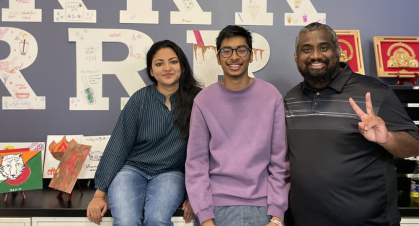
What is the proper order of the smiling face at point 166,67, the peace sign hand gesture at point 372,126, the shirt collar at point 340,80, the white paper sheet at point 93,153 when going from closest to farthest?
the peace sign hand gesture at point 372,126 < the shirt collar at point 340,80 < the smiling face at point 166,67 < the white paper sheet at point 93,153

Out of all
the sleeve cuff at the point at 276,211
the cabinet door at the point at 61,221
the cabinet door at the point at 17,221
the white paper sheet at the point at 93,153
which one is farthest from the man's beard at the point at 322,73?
the cabinet door at the point at 17,221

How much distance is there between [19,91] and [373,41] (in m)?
2.52

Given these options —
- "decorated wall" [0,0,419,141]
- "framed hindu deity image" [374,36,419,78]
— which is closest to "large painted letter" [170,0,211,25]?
"decorated wall" [0,0,419,141]

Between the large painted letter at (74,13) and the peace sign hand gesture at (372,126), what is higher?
the large painted letter at (74,13)

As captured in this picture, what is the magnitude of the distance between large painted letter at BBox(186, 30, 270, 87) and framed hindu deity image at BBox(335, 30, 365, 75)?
0.51 metres

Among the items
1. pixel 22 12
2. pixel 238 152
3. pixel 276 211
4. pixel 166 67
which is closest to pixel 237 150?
pixel 238 152

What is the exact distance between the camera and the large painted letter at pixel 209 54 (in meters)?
2.16

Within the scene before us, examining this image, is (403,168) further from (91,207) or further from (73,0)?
(73,0)

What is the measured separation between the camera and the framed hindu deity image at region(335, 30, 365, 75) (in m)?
2.14

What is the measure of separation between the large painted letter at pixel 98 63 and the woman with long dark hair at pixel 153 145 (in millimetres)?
341

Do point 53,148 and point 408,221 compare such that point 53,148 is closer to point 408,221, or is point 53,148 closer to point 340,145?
point 340,145

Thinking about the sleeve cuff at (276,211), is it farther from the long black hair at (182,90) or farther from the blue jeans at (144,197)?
the long black hair at (182,90)

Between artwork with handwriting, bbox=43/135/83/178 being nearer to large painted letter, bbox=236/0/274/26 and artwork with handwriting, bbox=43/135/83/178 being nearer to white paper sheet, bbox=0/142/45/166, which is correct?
white paper sheet, bbox=0/142/45/166

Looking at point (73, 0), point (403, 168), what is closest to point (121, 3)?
point (73, 0)
